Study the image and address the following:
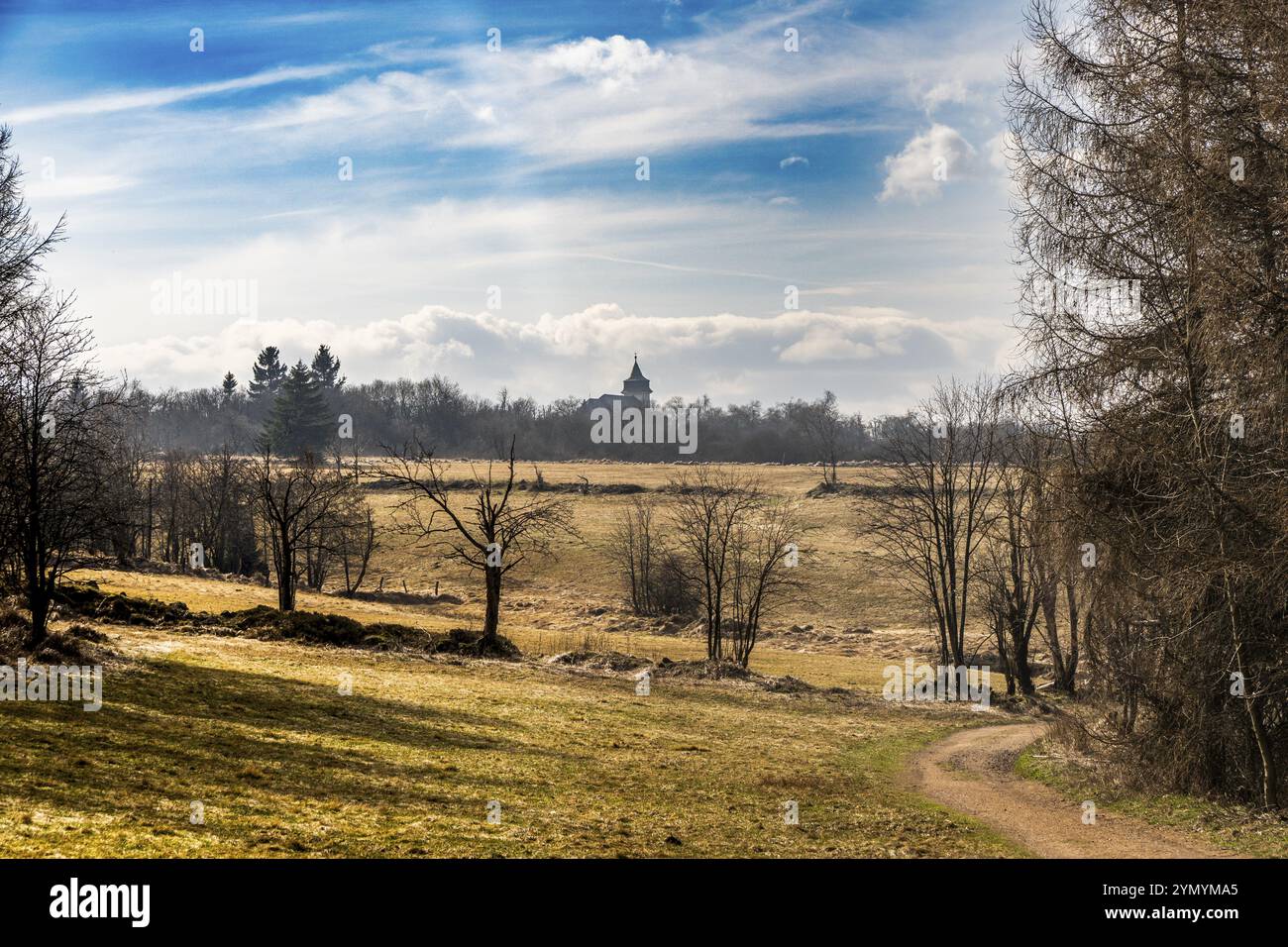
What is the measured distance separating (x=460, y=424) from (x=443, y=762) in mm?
150983

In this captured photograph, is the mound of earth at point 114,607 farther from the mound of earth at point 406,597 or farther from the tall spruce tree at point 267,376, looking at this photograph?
the tall spruce tree at point 267,376

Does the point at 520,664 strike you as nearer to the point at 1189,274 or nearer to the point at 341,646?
the point at 341,646

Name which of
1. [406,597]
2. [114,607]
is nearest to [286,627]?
[114,607]

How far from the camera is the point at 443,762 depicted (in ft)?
55.8

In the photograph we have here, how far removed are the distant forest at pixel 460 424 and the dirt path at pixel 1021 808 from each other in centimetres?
10082

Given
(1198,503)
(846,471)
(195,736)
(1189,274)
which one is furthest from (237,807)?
(846,471)

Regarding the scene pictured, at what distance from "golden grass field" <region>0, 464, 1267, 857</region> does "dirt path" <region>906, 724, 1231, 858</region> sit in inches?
28.0

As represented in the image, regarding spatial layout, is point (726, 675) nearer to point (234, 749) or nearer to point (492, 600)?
point (492, 600)

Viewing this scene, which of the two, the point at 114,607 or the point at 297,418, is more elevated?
the point at 297,418

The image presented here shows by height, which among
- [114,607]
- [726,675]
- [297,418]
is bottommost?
[726,675]

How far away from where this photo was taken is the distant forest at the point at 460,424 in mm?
138375

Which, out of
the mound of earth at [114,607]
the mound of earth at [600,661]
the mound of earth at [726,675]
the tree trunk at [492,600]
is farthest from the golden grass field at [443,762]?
the tree trunk at [492,600]

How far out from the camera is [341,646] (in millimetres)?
33750

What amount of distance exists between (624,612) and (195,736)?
46.0 metres
